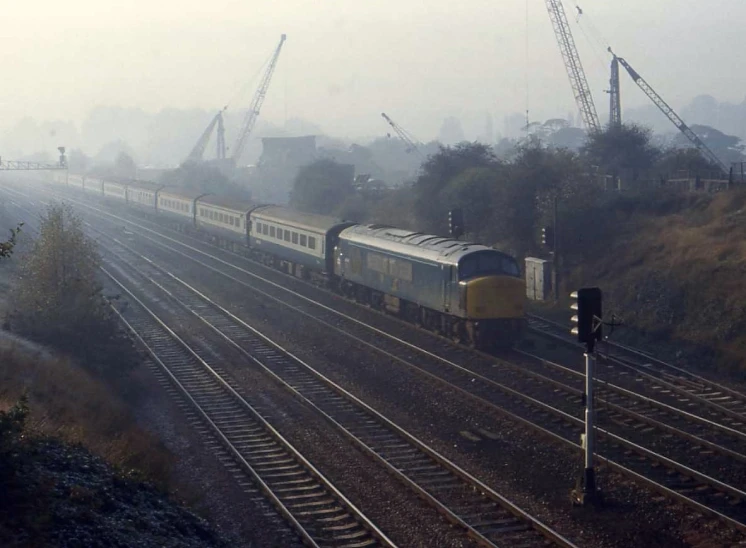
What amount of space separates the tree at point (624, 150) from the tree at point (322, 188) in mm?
19155

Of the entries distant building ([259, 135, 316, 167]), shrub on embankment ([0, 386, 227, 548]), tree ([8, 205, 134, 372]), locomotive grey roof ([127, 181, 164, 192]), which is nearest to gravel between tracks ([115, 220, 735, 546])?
shrub on embankment ([0, 386, 227, 548])

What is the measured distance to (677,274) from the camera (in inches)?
1137

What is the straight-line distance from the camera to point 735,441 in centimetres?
1559

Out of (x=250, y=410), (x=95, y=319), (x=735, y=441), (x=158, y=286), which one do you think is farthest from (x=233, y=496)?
(x=158, y=286)

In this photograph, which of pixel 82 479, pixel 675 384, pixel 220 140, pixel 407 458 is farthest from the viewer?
pixel 220 140

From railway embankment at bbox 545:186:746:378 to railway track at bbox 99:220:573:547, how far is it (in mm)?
9298

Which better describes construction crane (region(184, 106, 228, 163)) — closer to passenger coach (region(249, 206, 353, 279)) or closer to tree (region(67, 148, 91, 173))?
tree (region(67, 148, 91, 173))

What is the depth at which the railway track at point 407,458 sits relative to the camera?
11688 millimetres

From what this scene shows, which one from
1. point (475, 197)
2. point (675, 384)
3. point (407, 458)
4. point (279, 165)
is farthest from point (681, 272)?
point (279, 165)

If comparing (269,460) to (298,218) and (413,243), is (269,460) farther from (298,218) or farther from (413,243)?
(298,218)

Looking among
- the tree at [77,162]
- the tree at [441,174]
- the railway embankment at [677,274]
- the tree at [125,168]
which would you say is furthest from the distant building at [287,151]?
the railway embankment at [677,274]

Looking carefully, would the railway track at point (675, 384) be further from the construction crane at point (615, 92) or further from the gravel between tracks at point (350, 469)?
the construction crane at point (615, 92)

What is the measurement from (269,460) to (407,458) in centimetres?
228

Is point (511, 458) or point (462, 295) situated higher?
point (462, 295)
